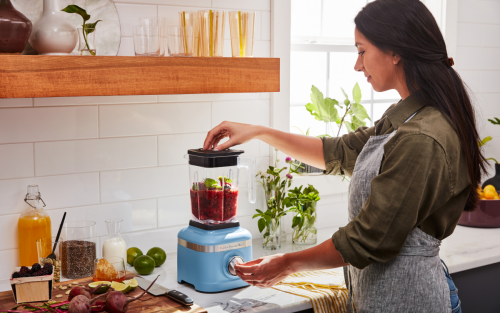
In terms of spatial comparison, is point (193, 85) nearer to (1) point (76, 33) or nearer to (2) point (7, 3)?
(1) point (76, 33)

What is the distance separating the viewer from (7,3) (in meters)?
1.40

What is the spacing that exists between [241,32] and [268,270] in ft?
2.82

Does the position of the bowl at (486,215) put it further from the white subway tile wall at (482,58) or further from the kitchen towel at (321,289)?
the kitchen towel at (321,289)

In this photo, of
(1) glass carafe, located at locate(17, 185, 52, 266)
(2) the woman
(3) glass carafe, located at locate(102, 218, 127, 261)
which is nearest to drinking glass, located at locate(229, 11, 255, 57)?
(2) the woman

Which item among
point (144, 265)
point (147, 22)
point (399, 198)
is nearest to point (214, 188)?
point (144, 265)

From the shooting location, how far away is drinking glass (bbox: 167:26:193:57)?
1675mm

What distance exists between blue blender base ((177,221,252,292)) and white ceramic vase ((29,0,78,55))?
27.1 inches

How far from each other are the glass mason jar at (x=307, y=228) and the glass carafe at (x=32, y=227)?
0.99m

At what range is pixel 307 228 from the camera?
214cm

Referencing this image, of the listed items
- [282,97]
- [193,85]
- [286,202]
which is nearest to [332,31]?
[282,97]

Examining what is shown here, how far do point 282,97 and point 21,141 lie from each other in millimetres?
1074

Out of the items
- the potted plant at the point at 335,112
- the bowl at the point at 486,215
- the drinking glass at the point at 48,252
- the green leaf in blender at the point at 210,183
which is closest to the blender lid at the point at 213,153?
the green leaf in blender at the point at 210,183

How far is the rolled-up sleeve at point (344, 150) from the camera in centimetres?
171

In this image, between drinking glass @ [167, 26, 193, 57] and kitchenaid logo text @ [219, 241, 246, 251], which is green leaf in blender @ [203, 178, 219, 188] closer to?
kitchenaid logo text @ [219, 241, 246, 251]
